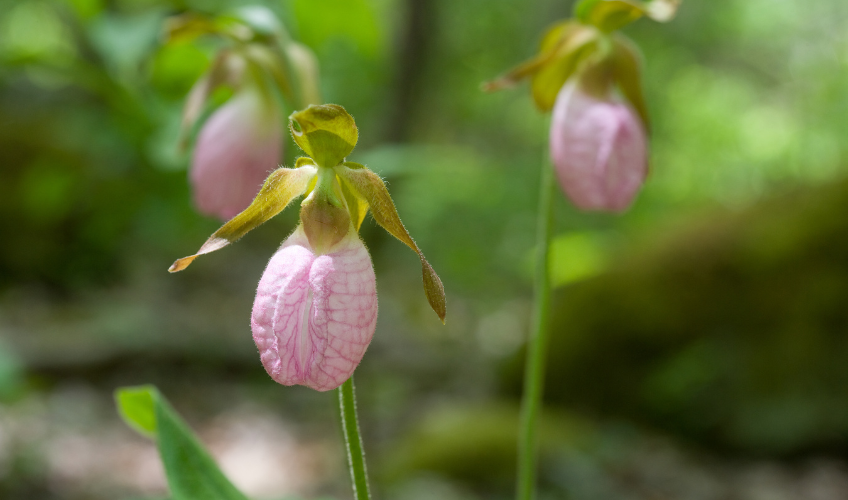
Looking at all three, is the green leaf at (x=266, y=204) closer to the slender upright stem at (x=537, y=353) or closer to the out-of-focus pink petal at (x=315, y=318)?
the out-of-focus pink petal at (x=315, y=318)

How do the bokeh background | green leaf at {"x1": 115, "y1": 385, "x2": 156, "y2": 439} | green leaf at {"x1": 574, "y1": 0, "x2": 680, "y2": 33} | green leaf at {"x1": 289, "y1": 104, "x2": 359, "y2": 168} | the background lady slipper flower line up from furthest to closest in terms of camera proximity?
the bokeh background < the background lady slipper flower < green leaf at {"x1": 574, "y1": 0, "x2": 680, "y2": 33} < green leaf at {"x1": 115, "y1": 385, "x2": 156, "y2": 439} < green leaf at {"x1": 289, "y1": 104, "x2": 359, "y2": 168}

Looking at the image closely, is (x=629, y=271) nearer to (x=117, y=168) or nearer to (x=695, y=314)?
(x=695, y=314)

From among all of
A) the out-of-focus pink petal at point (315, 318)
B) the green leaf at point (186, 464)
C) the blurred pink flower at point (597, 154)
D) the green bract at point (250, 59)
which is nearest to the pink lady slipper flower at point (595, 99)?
the blurred pink flower at point (597, 154)

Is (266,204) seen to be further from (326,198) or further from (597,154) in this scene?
(597,154)

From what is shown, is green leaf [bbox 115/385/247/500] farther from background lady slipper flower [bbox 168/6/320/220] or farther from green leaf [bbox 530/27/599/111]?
green leaf [bbox 530/27/599/111]

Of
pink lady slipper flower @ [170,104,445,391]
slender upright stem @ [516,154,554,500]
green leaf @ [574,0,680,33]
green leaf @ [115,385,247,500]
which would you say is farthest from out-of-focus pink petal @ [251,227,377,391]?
green leaf @ [574,0,680,33]
